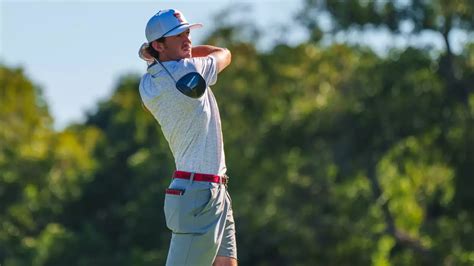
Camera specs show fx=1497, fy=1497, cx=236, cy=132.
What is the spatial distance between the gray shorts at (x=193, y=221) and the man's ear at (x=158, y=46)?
2.46 feet

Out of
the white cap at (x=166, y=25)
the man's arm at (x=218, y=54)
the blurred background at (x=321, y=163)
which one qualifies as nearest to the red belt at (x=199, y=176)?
the man's arm at (x=218, y=54)

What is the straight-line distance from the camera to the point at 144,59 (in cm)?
865

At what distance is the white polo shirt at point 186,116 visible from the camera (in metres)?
8.39

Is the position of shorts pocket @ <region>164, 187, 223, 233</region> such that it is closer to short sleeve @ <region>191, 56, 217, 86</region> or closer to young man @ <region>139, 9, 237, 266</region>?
young man @ <region>139, 9, 237, 266</region>

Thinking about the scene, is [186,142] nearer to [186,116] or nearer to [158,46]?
[186,116]

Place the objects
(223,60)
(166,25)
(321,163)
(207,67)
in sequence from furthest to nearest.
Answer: (321,163)
(223,60)
(207,67)
(166,25)

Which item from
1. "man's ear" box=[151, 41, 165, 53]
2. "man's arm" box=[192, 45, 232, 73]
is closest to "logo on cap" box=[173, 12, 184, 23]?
"man's ear" box=[151, 41, 165, 53]

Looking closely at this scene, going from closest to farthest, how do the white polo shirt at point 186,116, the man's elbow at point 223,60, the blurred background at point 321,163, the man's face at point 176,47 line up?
the white polo shirt at point 186,116
the man's face at point 176,47
the man's elbow at point 223,60
the blurred background at point 321,163

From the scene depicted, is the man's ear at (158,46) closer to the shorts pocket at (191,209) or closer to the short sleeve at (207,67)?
the short sleeve at (207,67)

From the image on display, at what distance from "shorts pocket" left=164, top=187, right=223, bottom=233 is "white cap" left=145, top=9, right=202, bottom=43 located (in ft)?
2.93

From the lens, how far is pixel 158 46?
8516 millimetres

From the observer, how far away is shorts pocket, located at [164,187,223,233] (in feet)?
27.7

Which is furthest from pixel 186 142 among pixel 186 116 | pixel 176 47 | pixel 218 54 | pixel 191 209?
pixel 218 54

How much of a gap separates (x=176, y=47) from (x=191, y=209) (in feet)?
3.03
